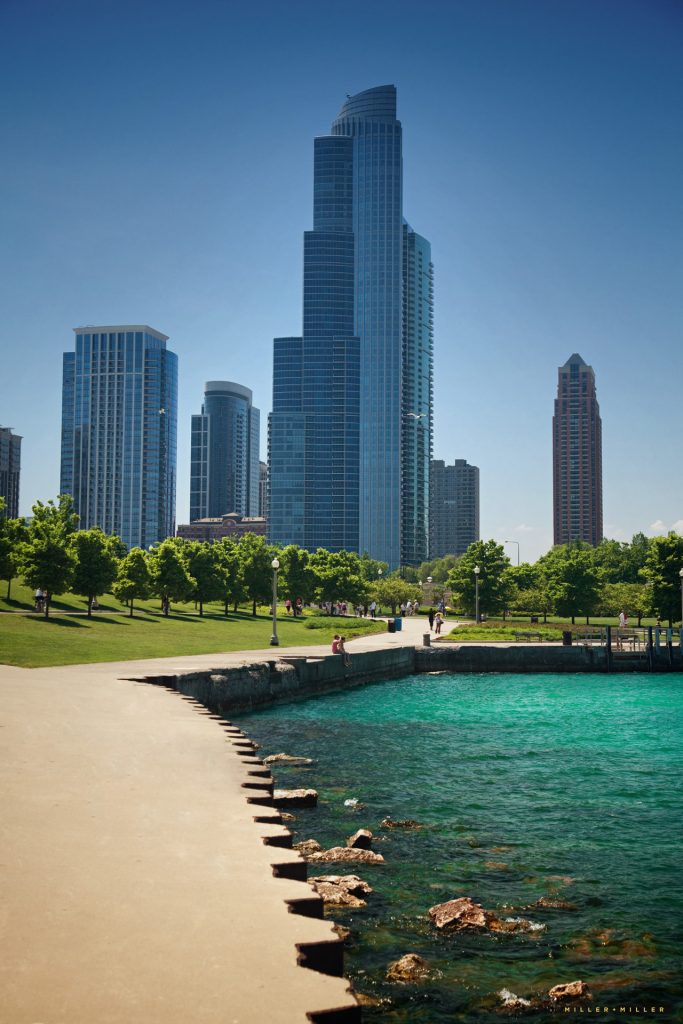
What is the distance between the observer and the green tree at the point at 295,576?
263ft

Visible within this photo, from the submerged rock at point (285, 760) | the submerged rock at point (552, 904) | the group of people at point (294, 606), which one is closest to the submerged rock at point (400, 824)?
the submerged rock at point (552, 904)

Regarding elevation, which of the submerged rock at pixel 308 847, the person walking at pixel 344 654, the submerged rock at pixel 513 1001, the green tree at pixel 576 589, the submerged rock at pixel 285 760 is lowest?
the submerged rock at pixel 285 760

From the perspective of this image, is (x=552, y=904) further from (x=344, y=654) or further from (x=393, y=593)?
(x=393, y=593)

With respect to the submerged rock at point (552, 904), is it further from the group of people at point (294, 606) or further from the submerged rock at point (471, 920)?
the group of people at point (294, 606)

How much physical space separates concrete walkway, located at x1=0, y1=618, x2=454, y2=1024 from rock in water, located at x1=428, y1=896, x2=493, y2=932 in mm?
2880

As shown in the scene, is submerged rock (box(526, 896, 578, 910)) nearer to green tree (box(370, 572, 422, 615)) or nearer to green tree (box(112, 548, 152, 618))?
green tree (box(112, 548, 152, 618))

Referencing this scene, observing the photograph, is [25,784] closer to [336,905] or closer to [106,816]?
[106,816]

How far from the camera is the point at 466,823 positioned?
16.6 m

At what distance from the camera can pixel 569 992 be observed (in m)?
9.55

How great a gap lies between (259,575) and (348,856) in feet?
207

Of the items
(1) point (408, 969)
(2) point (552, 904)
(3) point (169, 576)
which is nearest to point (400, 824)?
(2) point (552, 904)

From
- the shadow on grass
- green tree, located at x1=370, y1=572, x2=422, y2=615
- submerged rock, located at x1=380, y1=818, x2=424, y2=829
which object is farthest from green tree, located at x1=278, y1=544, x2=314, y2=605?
submerged rock, located at x1=380, y1=818, x2=424, y2=829

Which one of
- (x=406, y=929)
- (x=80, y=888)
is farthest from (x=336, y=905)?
(x=80, y=888)

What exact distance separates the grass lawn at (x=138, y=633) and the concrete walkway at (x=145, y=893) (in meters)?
18.1
